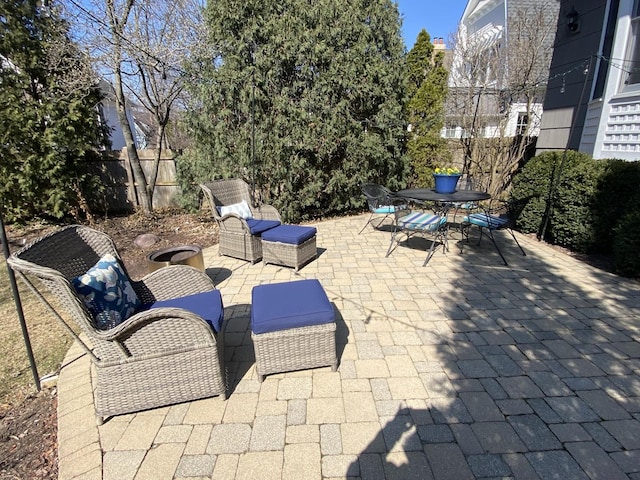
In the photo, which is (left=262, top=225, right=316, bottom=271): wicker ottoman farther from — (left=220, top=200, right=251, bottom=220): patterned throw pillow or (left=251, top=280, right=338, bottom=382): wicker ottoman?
(left=251, top=280, right=338, bottom=382): wicker ottoman

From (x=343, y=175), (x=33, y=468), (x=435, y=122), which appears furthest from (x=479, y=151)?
(x=33, y=468)

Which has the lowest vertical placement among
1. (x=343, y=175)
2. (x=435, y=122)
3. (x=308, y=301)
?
(x=308, y=301)

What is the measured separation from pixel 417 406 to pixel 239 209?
3377mm

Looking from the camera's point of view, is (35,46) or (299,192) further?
(299,192)

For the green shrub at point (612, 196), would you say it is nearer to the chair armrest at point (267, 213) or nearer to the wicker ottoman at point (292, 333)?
the wicker ottoman at point (292, 333)

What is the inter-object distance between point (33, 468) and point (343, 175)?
5612mm

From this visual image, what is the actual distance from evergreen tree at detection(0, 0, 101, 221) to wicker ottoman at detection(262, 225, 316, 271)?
4.25 m

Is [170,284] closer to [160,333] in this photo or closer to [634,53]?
[160,333]

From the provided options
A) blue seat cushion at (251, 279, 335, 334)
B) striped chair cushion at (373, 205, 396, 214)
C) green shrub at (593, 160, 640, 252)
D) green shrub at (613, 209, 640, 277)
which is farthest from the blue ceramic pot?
blue seat cushion at (251, 279, 335, 334)

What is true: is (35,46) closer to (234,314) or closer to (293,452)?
(234,314)

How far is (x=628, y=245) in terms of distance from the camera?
356 centimetres

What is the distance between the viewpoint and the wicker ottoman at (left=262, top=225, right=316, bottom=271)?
12.6 feet

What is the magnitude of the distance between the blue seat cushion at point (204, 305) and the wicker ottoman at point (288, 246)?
1534 millimetres

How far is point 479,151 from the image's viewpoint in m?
7.88
